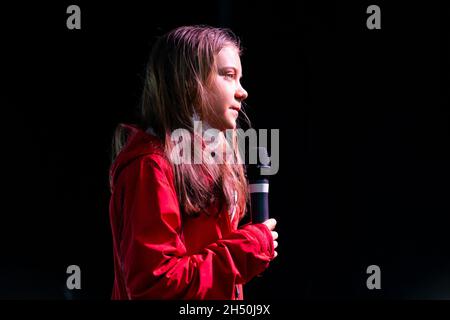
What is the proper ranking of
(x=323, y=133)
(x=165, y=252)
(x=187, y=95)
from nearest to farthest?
(x=165, y=252), (x=187, y=95), (x=323, y=133)

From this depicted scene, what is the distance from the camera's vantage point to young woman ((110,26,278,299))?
87cm

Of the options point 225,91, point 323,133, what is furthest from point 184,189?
point 323,133

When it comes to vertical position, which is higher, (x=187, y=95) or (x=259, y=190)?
(x=187, y=95)

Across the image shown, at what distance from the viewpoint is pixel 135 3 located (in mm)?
1937

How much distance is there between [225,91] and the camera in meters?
1.06

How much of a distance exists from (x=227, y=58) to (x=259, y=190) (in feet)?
0.90

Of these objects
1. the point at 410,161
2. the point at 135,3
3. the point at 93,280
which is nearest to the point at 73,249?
the point at 93,280

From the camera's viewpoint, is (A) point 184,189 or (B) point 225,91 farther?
(B) point 225,91

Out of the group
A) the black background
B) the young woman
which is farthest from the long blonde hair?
the black background

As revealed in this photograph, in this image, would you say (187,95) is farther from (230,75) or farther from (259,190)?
(259,190)

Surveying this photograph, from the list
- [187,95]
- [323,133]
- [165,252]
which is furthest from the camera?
[323,133]

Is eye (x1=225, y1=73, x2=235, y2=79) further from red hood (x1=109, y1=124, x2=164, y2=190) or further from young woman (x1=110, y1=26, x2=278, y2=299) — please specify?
red hood (x1=109, y1=124, x2=164, y2=190)

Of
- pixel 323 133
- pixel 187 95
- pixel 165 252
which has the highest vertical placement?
pixel 187 95

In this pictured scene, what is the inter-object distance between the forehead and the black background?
888 millimetres
